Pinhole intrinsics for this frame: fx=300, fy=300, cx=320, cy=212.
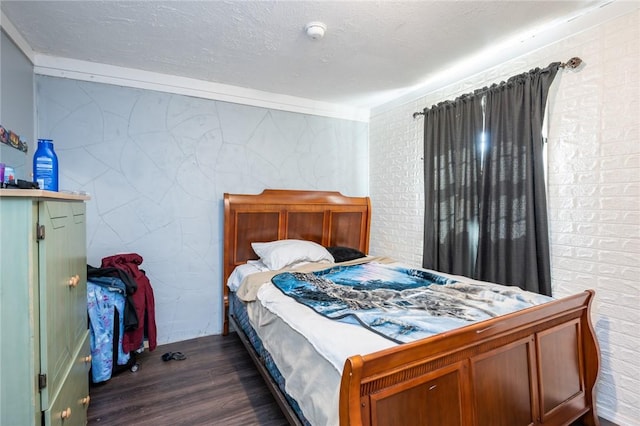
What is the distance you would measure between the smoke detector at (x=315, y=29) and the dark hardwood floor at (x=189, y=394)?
2.46 m

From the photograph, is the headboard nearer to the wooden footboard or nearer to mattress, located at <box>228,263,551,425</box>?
mattress, located at <box>228,263,551,425</box>

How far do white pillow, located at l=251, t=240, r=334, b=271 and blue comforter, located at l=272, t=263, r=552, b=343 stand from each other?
33 cm

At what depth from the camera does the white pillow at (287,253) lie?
2646 millimetres

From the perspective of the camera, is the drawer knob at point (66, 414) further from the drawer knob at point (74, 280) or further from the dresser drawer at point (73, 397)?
the drawer knob at point (74, 280)

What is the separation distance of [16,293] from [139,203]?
1.86 m

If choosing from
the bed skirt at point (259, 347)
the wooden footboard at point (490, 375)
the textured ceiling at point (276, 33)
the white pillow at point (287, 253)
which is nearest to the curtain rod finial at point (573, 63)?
the textured ceiling at point (276, 33)

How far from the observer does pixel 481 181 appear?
2461 millimetres

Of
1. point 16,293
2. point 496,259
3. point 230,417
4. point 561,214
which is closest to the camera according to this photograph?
point 16,293

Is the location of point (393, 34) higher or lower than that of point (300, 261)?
higher

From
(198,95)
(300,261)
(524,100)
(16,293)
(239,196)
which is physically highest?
(198,95)

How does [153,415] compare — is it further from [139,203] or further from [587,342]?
[587,342]

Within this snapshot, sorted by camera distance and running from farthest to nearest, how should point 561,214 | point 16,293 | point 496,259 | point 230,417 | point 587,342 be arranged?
point 496,259 → point 561,214 → point 230,417 → point 587,342 → point 16,293

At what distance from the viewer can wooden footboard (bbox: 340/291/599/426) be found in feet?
3.39

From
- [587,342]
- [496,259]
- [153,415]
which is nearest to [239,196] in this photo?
[153,415]
